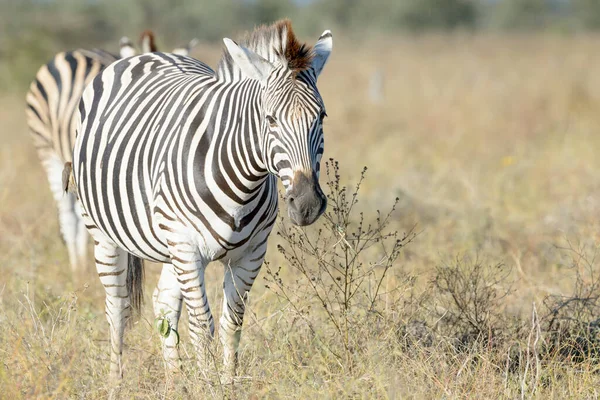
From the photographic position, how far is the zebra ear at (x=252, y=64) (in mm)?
3449

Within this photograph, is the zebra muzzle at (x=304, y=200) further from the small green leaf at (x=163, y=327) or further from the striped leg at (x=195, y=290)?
the small green leaf at (x=163, y=327)

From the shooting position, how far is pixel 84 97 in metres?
4.72

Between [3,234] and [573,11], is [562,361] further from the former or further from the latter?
[573,11]

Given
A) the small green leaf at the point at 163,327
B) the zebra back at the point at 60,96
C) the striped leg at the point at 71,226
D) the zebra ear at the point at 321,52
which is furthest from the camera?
the zebra back at the point at 60,96

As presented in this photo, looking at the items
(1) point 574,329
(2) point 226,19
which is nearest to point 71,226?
(1) point 574,329

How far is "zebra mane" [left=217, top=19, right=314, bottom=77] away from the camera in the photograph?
3414 millimetres

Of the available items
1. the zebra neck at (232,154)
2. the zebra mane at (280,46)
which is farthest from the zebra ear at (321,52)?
the zebra neck at (232,154)

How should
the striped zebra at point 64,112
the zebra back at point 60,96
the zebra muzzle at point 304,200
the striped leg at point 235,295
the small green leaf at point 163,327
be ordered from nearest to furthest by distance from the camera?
the zebra muzzle at point 304,200, the small green leaf at point 163,327, the striped leg at point 235,295, the striped zebra at point 64,112, the zebra back at point 60,96

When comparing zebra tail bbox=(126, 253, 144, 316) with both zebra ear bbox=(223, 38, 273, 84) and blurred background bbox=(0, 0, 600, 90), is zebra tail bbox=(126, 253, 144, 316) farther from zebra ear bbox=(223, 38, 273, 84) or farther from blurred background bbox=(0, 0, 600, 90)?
blurred background bbox=(0, 0, 600, 90)

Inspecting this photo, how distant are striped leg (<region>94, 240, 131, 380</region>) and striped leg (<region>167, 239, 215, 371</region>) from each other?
0.81 metres

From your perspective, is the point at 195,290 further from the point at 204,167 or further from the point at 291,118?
the point at 291,118

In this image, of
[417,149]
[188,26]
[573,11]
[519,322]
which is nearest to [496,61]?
[417,149]

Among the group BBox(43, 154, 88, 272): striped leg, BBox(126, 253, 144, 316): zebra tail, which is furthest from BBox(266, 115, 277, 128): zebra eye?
BBox(43, 154, 88, 272): striped leg

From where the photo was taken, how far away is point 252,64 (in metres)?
3.47
